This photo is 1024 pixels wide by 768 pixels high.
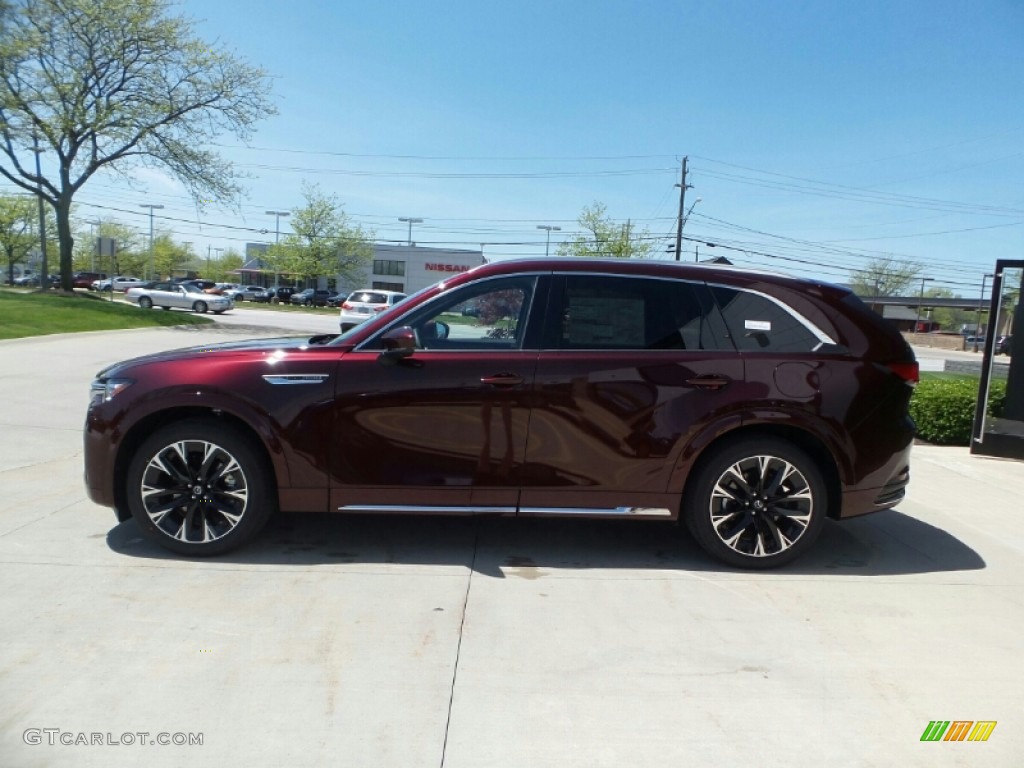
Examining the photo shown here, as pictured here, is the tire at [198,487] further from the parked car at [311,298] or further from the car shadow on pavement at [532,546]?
the parked car at [311,298]

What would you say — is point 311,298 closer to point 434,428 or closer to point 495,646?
point 434,428

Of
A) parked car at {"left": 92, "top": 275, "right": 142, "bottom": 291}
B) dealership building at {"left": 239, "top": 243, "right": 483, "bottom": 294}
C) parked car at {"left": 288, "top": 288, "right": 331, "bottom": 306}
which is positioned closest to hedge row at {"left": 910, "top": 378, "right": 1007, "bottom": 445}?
parked car at {"left": 288, "top": 288, "right": 331, "bottom": 306}

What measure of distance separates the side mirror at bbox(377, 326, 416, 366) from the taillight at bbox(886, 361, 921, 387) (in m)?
2.92

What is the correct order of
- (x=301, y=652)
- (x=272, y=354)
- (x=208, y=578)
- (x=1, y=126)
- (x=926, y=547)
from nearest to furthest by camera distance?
(x=301, y=652)
(x=208, y=578)
(x=272, y=354)
(x=926, y=547)
(x=1, y=126)

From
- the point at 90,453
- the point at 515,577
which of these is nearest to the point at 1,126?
the point at 90,453

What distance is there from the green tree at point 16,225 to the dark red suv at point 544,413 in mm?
68850

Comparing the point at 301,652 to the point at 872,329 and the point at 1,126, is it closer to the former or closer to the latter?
the point at 872,329

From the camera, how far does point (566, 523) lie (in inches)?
212

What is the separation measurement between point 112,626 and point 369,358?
73.6 inches

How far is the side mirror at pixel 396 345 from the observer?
4.18 metres

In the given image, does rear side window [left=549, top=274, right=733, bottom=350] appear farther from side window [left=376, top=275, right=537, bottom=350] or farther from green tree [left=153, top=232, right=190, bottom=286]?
green tree [left=153, top=232, right=190, bottom=286]

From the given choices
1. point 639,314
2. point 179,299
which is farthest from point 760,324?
point 179,299

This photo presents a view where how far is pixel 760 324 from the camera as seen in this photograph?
450cm

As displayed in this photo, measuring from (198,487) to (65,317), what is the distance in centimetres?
2049
